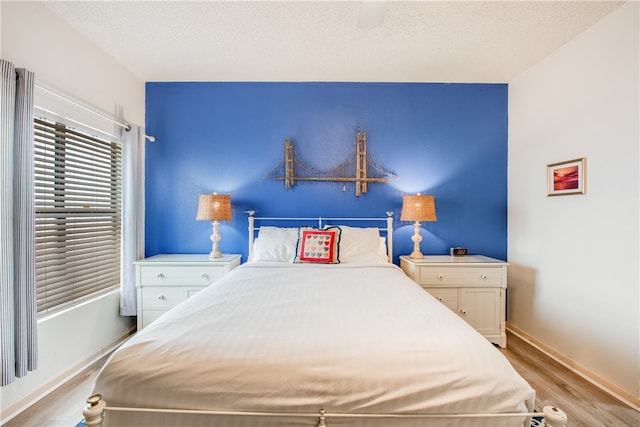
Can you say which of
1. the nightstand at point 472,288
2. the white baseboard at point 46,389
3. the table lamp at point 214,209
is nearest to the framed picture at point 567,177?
the nightstand at point 472,288

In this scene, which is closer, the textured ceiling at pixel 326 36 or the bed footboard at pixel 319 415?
the bed footboard at pixel 319 415

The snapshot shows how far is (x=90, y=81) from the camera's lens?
7.63 feet

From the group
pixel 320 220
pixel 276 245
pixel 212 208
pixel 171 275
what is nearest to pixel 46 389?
pixel 171 275

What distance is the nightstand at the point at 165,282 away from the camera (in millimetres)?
2584

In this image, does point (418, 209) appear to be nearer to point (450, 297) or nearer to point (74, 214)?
point (450, 297)

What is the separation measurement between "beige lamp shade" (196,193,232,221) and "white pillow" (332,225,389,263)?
1115 mm

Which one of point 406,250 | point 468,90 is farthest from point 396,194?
point 468,90

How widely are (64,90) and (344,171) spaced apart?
231cm

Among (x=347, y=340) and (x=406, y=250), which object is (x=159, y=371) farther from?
(x=406, y=250)

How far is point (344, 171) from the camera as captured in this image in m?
3.02

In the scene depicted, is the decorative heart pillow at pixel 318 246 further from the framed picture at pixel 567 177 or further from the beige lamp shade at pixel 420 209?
the framed picture at pixel 567 177

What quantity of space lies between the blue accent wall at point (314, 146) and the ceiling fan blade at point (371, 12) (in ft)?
4.55

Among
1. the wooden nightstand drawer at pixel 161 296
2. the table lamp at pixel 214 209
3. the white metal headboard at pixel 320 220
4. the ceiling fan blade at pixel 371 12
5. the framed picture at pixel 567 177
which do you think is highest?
the ceiling fan blade at pixel 371 12

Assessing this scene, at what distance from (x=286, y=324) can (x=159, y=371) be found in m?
0.48
